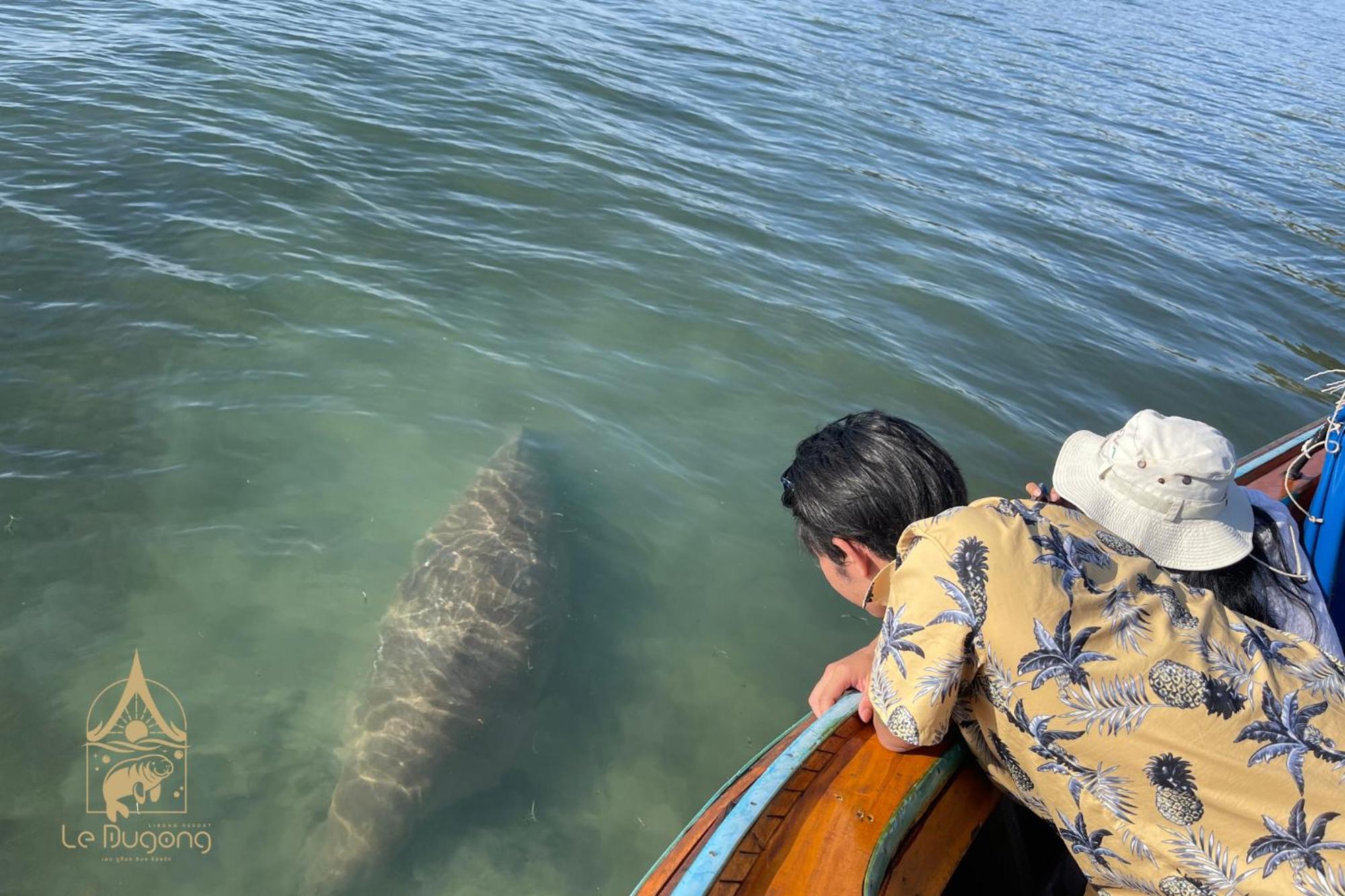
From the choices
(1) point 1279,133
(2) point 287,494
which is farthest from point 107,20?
(1) point 1279,133

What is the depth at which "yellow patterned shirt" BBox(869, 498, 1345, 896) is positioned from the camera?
88.4 inches

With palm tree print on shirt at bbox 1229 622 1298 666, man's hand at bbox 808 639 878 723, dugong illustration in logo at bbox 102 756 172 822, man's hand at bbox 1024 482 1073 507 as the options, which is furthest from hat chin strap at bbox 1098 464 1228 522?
dugong illustration in logo at bbox 102 756 172 822

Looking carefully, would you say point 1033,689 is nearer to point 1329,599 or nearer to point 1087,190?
point 1329,599

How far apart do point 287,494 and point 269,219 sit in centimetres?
436

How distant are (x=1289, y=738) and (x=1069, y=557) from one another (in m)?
0.69

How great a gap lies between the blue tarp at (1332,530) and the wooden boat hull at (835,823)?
7.00ft

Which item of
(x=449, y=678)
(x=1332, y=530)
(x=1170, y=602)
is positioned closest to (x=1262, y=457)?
(x=1332, y=530)

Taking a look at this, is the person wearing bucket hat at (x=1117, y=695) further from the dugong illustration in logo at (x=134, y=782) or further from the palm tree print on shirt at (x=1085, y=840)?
the dugong illustration in logo at (x=134, y=782)

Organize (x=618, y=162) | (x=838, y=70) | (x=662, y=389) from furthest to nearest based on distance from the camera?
(x=838, y=70)
(x=618, y=162)
(x=662, y=389)

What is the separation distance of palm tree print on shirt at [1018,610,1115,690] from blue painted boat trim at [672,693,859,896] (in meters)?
1.08

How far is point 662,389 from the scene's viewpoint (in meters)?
8.23

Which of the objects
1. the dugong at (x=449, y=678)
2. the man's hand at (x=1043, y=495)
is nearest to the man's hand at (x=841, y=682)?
the man's hand at (x=1043, y=495)

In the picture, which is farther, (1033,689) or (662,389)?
(662,389)

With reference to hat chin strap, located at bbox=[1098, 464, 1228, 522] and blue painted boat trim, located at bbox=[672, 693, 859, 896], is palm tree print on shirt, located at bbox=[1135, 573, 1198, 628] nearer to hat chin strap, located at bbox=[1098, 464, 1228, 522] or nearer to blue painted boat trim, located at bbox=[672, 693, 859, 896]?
hat chin strap, located at bbox=[1098, 464, 1228, 522]
